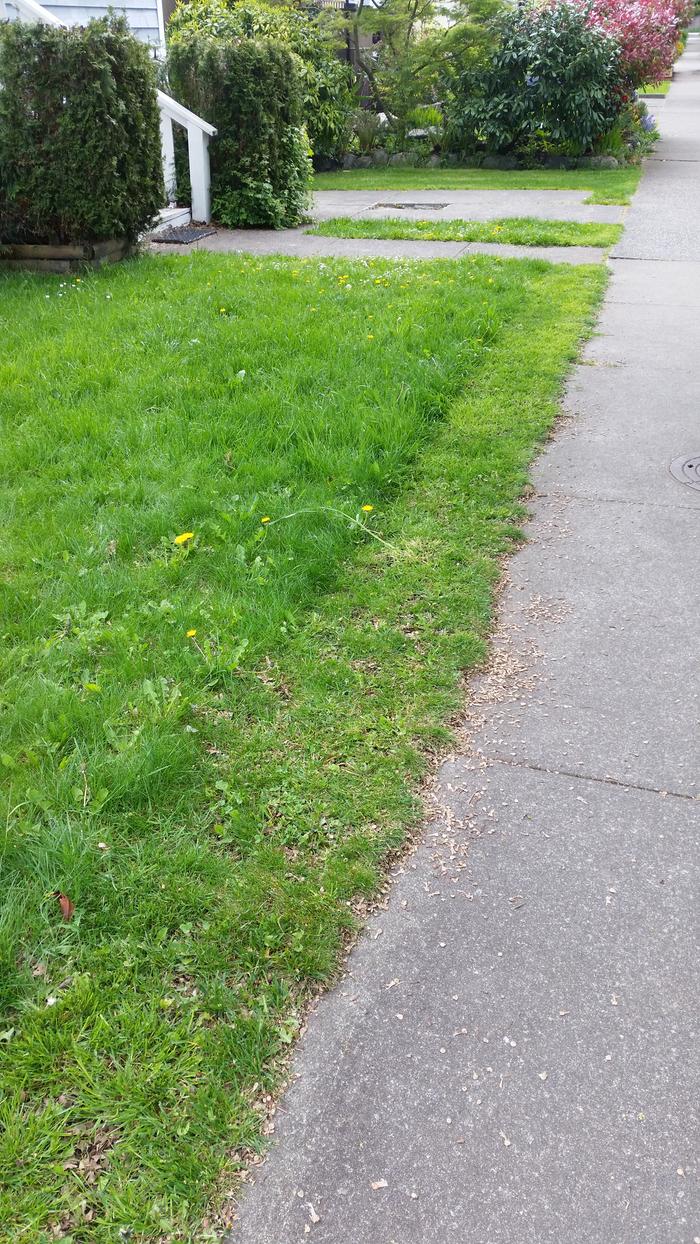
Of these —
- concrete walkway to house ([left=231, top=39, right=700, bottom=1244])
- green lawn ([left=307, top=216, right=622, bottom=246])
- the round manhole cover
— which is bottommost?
concrete walkway to house ([left=231, top=39, right=700, bottom=1244])

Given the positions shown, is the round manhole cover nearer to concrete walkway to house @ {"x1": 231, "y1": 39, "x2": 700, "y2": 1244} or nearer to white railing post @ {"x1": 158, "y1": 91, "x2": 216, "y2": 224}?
concrete walkway to house @ {"x1": 231, "y1": 39, "x2": 700, "y2": 1244}

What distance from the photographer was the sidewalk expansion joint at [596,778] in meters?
2.86

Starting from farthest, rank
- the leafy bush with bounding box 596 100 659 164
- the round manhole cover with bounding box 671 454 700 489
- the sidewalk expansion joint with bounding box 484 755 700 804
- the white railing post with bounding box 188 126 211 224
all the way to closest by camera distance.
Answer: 1. the leafy bush with bounding box 596 100 659 164
2. the white railing post with bounding box 188 126 211 224
3. the round manhole cover with bounding box 671 454 700 489
4. the sidewalk expansion joint with bounding box 484 755 700 804

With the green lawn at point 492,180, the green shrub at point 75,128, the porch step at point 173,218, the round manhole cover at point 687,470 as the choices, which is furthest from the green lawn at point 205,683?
the green lawn at point 492,180

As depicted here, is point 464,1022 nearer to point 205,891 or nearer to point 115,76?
point 205,891

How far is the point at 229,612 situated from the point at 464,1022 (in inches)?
74.3

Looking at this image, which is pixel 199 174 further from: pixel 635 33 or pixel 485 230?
pixel 635 33

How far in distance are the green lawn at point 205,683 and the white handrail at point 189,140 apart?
16.2ft

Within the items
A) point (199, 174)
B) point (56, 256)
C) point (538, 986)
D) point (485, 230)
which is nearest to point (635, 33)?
point (485, 230)

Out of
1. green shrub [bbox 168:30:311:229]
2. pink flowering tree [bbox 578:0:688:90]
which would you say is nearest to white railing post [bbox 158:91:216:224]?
green shrub [bbox 168:30:311:229]

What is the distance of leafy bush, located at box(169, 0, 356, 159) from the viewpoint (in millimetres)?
12508

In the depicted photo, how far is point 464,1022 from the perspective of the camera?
218 cm

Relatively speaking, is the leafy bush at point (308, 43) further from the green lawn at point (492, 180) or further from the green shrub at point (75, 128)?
the green shrub at point (75, 128)

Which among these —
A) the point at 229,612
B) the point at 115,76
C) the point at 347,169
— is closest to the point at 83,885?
the point at 229,612
